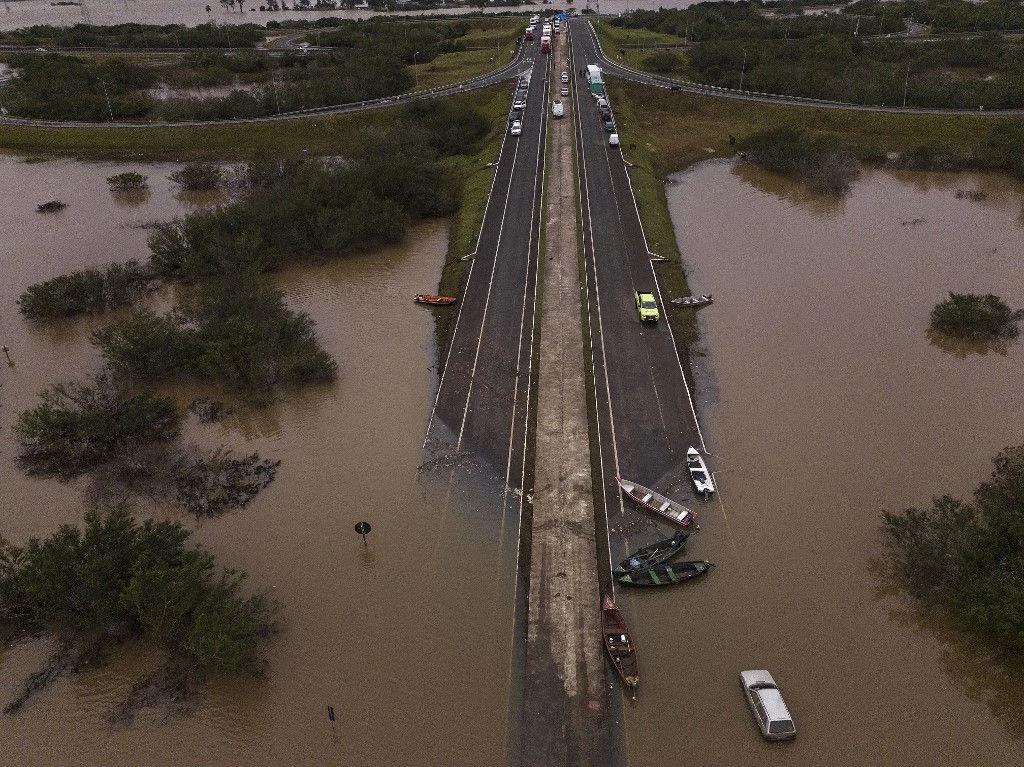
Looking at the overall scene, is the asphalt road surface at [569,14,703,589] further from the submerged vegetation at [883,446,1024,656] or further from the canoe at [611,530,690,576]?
the submerged vegetation at [883,446,1024,656]

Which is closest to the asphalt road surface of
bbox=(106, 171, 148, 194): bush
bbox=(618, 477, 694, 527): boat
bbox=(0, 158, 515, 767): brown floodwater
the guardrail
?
bbox=(618, 477, 694, 527): boat

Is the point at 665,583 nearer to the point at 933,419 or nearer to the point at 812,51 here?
the point at 933,419

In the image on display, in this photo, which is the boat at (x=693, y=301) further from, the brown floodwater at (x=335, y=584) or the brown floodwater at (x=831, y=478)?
the brown floodwater at (x=335, y=584)

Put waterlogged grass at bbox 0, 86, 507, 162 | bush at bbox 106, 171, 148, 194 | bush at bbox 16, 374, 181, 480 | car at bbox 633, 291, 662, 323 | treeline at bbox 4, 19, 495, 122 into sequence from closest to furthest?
bush at bbox 16, 374, 181, 480
car at bbox 633, 291, 662, 323
bush at bbox 106, 171, 148, 194
waterlogged grass at bbox 0, 86, 507, 162
treeline at bbox 4, 19, 495, 122

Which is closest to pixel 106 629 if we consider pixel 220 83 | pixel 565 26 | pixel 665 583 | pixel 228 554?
pixel 228 554

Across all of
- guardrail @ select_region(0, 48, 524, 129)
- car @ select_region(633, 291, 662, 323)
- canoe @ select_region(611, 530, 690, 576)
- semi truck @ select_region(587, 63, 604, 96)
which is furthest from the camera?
semi truck @ select_region(587, 63, 604, 96)
